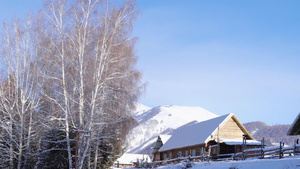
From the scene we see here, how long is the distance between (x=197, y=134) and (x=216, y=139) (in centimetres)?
357

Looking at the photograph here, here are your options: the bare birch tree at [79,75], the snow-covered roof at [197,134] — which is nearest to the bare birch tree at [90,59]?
the bare birch tree at [79,75]

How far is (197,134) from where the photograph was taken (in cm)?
4244

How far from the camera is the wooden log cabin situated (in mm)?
38969

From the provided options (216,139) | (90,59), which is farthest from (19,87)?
(216,139)

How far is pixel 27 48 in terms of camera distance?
98.9 feet

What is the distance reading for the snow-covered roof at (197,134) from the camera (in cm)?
3973

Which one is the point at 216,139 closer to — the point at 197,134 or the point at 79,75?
the point at 197,134

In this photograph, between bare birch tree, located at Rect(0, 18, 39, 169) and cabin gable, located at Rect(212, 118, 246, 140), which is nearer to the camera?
bare birch tree, located at Rect(0, 18, 39, 169)

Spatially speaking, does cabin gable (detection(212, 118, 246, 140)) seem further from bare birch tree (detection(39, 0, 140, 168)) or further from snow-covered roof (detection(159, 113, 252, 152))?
bare birch tree (detection(39, 0, 140, 168))

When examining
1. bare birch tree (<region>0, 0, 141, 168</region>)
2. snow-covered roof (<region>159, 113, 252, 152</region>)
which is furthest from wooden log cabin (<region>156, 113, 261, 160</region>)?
bare birch tree (<region>0, 0, 141, 168</region>)

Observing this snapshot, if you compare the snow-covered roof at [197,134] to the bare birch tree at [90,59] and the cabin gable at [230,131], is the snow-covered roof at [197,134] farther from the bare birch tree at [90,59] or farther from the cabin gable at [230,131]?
the bare birch tree at [90,59]

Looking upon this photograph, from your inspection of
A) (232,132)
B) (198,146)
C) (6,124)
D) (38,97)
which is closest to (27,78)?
(38,97)

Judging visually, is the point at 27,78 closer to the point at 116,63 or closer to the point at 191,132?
the point at 116,63

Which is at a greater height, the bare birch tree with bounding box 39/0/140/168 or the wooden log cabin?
the bare birch tree with bounding box 39/0/140/168
